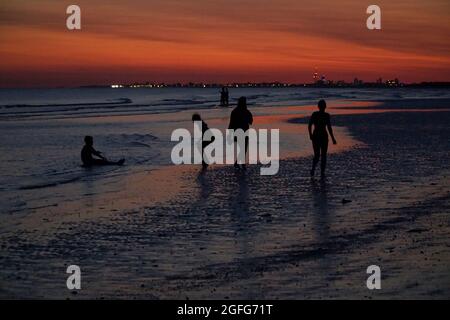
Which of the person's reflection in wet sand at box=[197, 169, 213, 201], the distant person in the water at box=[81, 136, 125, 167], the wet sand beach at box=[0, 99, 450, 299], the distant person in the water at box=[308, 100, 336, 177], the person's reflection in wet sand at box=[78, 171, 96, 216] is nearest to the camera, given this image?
the wet sand beach at box=[0, 99, 450, 299]

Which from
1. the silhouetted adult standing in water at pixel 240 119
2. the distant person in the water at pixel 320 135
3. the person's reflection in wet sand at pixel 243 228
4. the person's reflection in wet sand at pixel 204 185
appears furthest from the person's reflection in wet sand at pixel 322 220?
the silhouetted adult standing in water at pixel 240 119

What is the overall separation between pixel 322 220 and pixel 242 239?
1691mm

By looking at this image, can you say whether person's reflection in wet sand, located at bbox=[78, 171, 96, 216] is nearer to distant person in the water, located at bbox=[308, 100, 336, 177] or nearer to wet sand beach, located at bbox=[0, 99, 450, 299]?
wet sand beach, located at bbox=[0, 99, 450, 299]

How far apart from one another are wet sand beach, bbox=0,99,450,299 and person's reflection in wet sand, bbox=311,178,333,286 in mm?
22

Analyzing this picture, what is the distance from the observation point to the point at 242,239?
31.5 ft

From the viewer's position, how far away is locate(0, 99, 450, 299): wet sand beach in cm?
743

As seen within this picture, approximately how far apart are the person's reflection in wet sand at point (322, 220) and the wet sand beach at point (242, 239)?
0.02 m

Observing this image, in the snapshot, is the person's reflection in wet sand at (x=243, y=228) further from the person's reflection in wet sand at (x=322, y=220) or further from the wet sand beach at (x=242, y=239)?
the person's reflection in wet sand at (x=322, y=220)

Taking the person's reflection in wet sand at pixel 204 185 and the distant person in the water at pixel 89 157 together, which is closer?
the person's reflection in wet sand at pixel 204 185

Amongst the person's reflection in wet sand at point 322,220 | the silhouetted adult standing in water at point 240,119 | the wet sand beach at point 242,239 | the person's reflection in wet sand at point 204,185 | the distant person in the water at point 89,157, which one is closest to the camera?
the wet sand beach at point 242,239

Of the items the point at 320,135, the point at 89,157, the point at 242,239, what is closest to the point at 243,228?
the point at 242,239

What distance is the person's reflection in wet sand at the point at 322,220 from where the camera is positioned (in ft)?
26.7

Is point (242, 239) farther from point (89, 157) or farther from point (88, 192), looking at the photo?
point (89, 157)

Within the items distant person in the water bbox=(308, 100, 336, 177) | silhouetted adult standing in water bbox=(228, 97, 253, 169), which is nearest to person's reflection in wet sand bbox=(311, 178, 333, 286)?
distant person in the water bbox=(308, 100, 336, 177)
